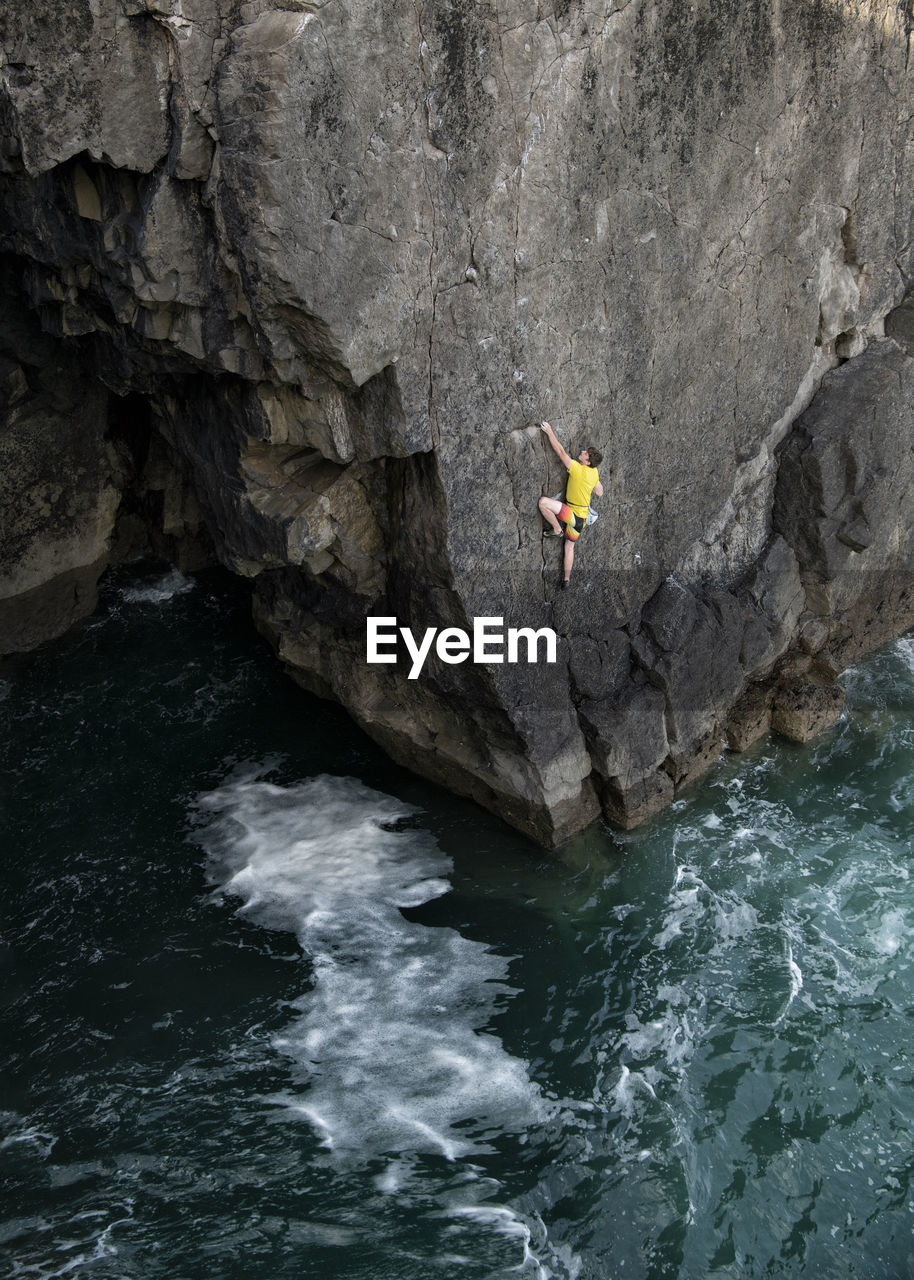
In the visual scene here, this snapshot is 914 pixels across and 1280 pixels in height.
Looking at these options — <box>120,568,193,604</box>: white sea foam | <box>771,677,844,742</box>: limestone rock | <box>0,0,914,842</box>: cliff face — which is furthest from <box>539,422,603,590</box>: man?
<box>120,568,193,604</box>: white sea foam

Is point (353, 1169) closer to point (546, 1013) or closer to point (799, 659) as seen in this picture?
point (546, 1013)

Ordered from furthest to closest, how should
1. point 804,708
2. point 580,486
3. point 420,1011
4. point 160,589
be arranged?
point 160,589, point 804,708, point 580,486, point 420,1011

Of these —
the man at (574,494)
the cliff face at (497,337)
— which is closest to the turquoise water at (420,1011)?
the cliff face at (497,337)

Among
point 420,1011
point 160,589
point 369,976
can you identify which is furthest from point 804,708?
point 160,589

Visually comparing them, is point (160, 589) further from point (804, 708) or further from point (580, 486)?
point (804, 708)

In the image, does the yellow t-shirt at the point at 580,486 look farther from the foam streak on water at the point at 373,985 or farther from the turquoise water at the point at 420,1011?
the foam streak on water at the point at 373,985

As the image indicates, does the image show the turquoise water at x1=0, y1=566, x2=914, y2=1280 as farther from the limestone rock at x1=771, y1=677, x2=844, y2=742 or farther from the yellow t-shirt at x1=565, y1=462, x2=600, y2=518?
the yellow t-shirt at x1=565, y1=462, x2=600, y2=518
